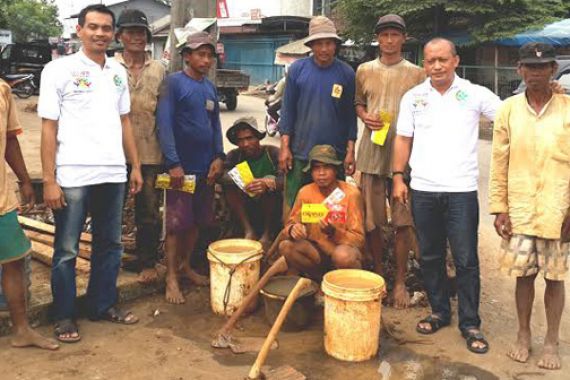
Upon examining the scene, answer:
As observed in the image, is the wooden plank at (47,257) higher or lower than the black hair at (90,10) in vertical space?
lower

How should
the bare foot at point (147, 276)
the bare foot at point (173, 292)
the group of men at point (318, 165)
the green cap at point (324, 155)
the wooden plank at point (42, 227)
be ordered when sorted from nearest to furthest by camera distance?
the group of men at point (318, 165)
the green cap at point (324, 155)
the bare foot at point (173, 292)
the bare foot at point (147, 276)
the wooden plank at point (42, 227)

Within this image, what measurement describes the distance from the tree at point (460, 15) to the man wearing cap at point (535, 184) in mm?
17363

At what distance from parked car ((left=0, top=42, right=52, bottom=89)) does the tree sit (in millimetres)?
12522

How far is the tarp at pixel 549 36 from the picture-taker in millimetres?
18281

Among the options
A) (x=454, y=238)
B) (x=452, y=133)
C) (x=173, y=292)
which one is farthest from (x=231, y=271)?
(x=452, y=133)

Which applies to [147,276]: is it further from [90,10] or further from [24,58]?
[24,58]

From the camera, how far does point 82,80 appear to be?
12.7ft

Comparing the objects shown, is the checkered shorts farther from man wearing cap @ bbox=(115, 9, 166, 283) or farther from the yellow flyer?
man wearing cap @ bbox=(115, 9, 166, 283)

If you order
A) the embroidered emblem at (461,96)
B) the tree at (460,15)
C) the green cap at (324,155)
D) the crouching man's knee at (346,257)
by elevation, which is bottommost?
the crouching man's knee at (346,257)

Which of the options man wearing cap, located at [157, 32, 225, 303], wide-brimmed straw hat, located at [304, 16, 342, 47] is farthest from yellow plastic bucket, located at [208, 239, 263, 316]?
wide-brimmed straw hat, located at [304, 16, 342, 47]

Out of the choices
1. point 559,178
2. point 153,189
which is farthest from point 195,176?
point 559,178

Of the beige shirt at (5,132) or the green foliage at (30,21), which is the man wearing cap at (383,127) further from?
the green foliage at (30,21)

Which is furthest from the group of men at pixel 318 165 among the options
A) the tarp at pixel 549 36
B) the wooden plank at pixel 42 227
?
the tarp at pixel 549 36

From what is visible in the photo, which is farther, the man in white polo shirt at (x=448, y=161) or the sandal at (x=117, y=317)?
the sandal at (x=117, y=317)
